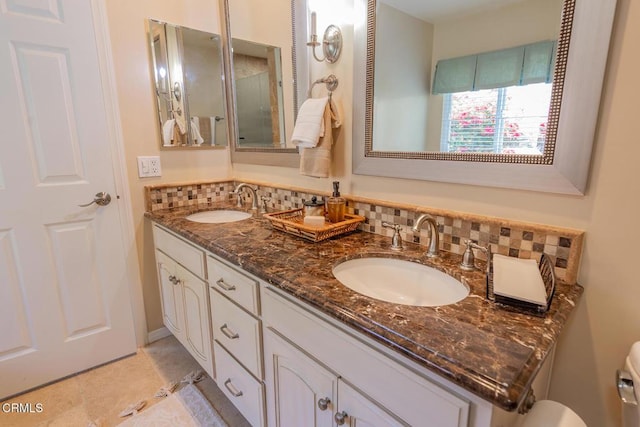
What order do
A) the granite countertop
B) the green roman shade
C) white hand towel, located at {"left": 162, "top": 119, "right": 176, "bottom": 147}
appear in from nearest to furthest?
the granite countertop
the green roman shade
white hand towel, located at {"left": 162, "top": 119, "right": 176, "bottom": 147}

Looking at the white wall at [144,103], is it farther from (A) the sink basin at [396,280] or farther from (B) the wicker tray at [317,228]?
(A) the sink basin at [396,280]

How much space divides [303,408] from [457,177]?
864mm

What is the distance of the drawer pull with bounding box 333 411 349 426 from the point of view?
82 centimetres

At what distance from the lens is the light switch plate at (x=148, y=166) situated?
71.1 inches

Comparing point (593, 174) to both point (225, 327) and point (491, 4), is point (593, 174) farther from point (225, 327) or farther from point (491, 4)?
point (225, 327)

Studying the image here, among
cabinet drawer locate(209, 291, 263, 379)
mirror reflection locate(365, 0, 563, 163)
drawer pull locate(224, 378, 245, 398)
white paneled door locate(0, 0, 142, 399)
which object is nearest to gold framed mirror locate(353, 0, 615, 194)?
mirror reflection locate(365, 0, 563, 163)

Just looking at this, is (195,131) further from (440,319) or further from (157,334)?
(440,319)

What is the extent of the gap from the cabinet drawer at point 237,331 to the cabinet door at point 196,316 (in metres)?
0.07

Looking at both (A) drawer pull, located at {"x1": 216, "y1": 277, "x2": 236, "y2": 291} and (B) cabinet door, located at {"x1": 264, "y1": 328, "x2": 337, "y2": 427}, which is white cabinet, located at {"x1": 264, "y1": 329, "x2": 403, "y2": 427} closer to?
(B) cabinet door, located at {"x1": 264, "y1": 328, "x2": 337, "y2": 427}

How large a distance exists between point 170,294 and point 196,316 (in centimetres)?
34

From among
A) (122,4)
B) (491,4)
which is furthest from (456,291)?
(122,4)

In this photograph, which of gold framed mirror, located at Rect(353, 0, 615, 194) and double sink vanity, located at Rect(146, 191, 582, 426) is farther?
gold framed mirror, located at Rect(353, 0, 615, 194)

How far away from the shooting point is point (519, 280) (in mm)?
798

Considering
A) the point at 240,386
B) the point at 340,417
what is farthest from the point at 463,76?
the point at 240,386
